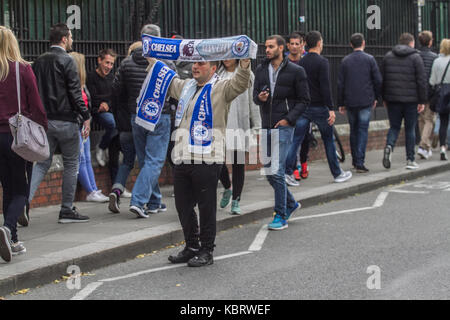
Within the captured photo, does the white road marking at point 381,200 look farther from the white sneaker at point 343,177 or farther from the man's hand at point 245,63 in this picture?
the man's hand at point 245,63

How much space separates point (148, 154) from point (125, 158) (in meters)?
0.68

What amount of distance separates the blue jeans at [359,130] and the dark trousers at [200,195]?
5.96 meters

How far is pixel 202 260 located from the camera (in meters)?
6.91

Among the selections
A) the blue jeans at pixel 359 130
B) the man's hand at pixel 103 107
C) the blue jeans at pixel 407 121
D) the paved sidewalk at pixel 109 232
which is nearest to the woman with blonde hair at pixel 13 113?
the paved sidewalk at pixel 109 232

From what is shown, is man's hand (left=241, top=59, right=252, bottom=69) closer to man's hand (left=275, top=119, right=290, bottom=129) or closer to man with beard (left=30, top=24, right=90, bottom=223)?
man's hand (left=275, top=119, right=290, bottom=129)

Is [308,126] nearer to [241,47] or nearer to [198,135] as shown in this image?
[198,135]

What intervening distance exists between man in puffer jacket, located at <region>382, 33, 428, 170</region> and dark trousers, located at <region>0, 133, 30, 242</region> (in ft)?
23.8

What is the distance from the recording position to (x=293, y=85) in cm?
861

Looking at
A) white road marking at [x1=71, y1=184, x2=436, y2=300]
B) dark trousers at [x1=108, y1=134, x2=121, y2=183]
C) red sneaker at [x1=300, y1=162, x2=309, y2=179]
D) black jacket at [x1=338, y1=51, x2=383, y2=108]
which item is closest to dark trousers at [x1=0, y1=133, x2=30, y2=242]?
white road marking at [x1=71, y1=184, x2=436, y2=300]

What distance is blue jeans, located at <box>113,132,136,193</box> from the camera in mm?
9281

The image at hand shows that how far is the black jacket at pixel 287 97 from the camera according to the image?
8.57 metres

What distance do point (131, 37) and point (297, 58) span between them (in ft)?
7.35

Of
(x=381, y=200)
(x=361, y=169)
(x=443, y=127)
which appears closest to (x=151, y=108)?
(x=381, y=200)
